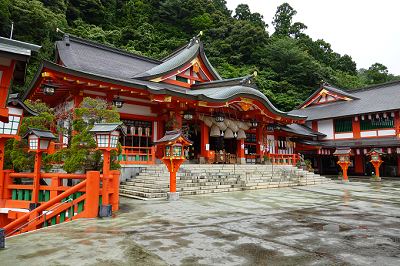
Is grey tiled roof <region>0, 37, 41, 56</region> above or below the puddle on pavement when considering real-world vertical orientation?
above

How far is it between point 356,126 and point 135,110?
21.0 meters

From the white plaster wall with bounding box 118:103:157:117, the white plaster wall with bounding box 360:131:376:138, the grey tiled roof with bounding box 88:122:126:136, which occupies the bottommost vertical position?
the grey tiled roof with bounding box 88:122:126:136

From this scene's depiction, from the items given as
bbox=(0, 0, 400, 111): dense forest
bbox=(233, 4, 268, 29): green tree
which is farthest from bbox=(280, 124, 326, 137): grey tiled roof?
bbox=(233, 4, 268, 29): green tree

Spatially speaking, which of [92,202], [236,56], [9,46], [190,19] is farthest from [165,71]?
[190,19]

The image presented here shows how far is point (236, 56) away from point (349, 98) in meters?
22.8

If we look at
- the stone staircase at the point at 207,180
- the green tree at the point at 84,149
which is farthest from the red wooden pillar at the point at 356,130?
the green tree at the point at 84,149

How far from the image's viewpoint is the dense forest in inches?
1283

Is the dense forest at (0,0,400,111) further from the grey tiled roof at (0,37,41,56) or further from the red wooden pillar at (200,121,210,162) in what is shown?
the grey tiled roof at (0,37,41,56)

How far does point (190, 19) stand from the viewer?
165ft

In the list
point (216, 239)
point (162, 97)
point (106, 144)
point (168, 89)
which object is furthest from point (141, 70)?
point (216, 239)

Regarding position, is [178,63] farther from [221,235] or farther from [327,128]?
[327,128]

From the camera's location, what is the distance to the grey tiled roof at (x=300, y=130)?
932 inches

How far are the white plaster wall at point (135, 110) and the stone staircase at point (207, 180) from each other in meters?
3.94

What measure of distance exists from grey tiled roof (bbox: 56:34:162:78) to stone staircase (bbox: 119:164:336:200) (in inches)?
262
